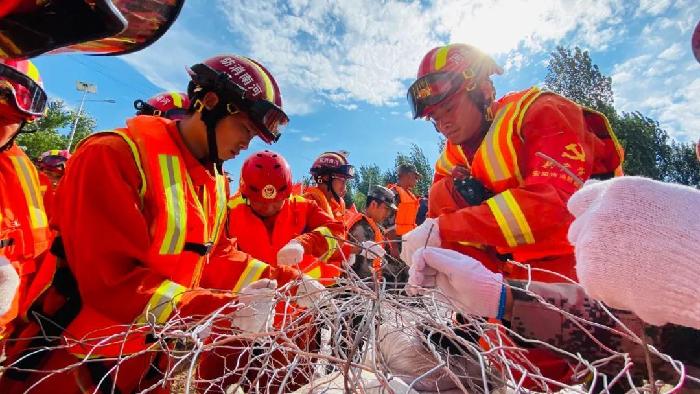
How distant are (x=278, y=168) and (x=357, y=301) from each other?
3031mm

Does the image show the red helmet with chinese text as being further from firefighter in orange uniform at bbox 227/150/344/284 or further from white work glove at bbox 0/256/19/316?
white work glove at bbox 0/256/19/316

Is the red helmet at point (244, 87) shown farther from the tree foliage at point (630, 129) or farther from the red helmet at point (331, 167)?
the tree foliage at point (630, 129)

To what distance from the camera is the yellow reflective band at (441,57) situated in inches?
111

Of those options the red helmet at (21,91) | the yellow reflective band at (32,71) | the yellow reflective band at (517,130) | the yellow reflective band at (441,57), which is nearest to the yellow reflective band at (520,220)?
the yellow reflective band at (517,130)

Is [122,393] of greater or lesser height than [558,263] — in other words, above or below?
below

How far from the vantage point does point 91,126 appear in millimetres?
Result: 40250

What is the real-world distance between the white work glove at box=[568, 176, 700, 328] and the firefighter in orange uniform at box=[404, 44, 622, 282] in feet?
2.57

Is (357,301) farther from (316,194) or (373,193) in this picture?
(373,193)

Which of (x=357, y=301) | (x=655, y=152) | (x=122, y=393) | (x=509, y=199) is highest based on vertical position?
(x=655, y=152)

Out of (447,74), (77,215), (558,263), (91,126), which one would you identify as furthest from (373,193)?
(91,126)

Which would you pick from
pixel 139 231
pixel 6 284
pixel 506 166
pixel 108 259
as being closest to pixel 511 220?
pixel 506 166

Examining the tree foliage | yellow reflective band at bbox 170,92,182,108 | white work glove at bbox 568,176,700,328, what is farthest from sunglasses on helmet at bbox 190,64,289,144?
the tree foliage

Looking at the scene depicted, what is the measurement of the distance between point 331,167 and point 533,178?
4.35m

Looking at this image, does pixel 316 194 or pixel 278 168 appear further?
pixel 316 194
